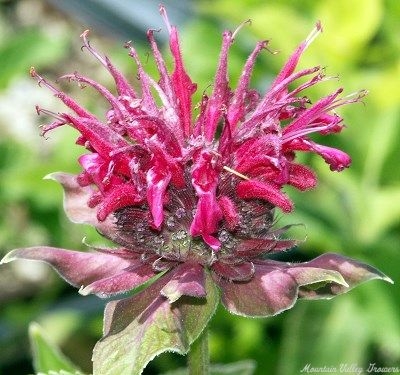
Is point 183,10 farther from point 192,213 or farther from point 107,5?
point 192,213

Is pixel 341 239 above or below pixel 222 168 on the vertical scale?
below

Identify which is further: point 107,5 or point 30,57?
point 107,5

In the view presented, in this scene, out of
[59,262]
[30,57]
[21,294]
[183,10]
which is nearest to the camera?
[59,262]

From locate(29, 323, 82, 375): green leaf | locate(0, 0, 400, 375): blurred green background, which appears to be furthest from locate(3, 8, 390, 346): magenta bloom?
locate(0, 0, 400, 375): blurred green background

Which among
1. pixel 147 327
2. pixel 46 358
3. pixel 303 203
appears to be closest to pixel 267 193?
pixel 147 327

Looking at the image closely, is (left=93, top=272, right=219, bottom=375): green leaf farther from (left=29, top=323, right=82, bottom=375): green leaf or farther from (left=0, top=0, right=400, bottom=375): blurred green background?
(left=0, top=0, right=400, bottom=375): blurred green background

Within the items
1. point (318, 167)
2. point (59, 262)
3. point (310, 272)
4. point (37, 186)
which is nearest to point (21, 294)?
point (37, 186)

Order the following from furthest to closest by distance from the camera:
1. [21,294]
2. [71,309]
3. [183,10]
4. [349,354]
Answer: [183,10] → [21,294] → [71,309] → [349,354]
